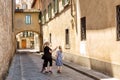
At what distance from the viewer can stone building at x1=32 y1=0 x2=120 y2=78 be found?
1323 cm

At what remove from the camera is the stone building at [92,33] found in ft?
43.4

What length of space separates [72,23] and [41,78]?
8166 mm

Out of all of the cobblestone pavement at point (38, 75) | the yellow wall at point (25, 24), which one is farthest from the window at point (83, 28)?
the yellow wall at point (25, 24)

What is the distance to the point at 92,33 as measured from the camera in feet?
54.5

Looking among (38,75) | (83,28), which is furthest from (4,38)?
(83,28)

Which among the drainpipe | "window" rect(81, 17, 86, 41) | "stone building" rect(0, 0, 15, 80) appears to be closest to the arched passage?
the drainpipe

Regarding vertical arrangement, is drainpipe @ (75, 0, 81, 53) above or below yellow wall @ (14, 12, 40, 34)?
below

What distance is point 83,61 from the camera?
18.4 metres

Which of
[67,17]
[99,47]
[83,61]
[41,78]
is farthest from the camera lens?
[67,17]

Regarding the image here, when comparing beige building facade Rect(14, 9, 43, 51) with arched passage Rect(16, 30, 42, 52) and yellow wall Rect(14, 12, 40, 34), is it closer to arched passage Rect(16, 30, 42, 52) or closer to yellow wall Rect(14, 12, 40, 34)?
yellow wall Rect(14, 12, 40, 34)

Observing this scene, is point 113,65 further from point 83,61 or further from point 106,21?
point 83,61

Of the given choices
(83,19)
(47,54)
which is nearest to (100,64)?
(47,54)

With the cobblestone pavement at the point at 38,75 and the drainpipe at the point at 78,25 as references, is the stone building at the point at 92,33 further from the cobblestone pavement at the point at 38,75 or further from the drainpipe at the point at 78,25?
the cobblestone pavement at the point at 38,75

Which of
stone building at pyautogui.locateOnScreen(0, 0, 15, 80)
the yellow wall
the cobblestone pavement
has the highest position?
the yellow wall
